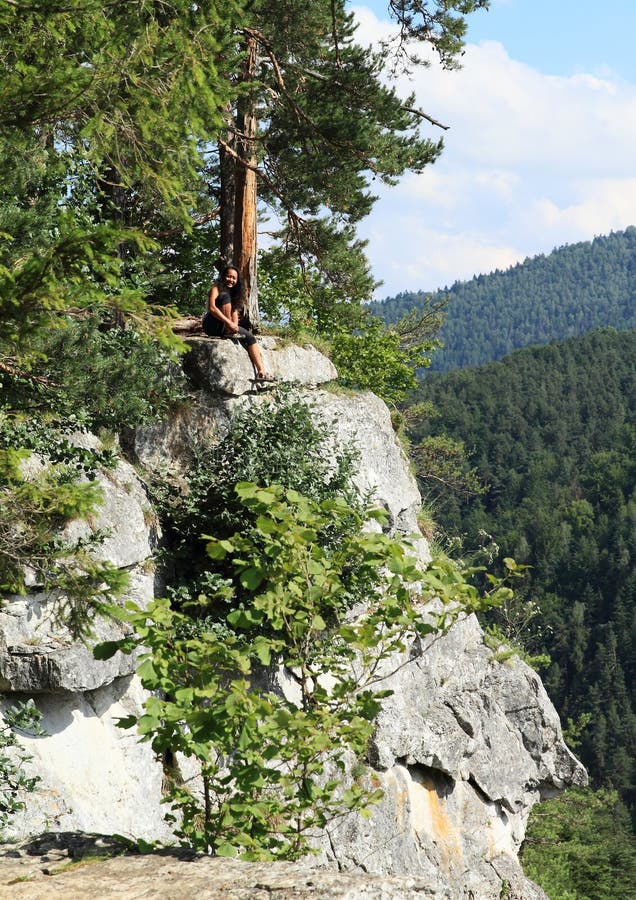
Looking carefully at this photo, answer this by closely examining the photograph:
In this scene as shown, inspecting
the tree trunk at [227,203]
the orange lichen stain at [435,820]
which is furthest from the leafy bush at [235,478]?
the orange lichen stain at [435,820]

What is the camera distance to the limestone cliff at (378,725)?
7.15m

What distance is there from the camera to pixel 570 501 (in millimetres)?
101625

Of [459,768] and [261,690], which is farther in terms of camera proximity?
[459,768]

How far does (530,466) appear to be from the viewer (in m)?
109

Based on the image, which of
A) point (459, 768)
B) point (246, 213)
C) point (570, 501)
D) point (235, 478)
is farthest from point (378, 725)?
point (570, 501)

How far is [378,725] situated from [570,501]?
98.4 m

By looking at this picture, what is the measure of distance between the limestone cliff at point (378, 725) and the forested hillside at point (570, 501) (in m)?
53.1

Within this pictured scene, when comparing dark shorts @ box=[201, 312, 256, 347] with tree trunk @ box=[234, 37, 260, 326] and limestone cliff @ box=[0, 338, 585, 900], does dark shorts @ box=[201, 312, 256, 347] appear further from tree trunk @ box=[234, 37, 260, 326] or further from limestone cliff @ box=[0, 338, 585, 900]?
tree trunk @ box=[234, 37, 260, 326]

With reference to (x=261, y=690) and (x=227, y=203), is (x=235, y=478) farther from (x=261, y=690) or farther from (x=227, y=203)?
(x=261, y=690)

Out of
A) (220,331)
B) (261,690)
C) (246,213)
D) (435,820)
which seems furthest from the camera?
(246,213)

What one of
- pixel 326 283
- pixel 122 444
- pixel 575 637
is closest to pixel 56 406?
pixel 122 444

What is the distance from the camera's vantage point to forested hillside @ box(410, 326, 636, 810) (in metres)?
80.6

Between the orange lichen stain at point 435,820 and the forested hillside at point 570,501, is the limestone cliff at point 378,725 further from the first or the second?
the forested hillside at point 570,501

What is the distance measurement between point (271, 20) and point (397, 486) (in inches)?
251
